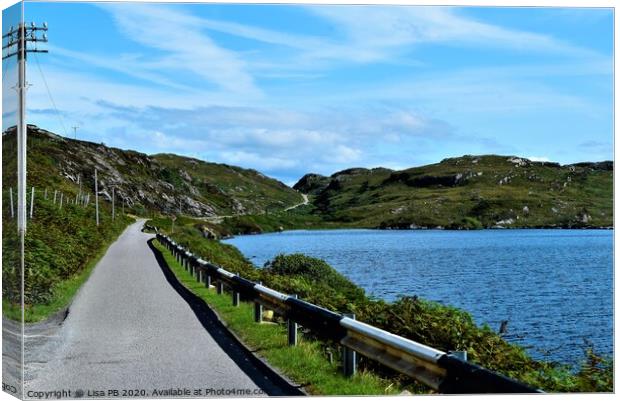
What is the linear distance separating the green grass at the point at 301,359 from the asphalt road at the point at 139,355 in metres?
0.36

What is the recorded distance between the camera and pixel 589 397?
31.0ft

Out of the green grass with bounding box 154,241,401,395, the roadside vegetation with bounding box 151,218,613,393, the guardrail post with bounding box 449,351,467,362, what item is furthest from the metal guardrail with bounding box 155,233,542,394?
the roadside vegetation with bounding box 151,218,613,393

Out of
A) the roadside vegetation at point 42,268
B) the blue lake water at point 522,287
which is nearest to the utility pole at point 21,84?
the roadside vegetation at point 42,268

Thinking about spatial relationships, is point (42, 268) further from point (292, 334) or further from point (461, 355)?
point (461, 355)

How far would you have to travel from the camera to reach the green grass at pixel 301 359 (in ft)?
31.1

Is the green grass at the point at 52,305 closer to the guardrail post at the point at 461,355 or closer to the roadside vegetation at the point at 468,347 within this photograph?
the roadside vegetation at the point at 468,347

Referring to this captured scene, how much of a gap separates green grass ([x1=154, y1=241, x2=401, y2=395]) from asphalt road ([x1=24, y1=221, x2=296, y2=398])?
36 centimetres

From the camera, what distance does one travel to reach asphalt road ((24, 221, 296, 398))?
9.45 metres

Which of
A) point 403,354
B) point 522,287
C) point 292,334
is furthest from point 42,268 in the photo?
point 522,287

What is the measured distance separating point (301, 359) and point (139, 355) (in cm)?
247

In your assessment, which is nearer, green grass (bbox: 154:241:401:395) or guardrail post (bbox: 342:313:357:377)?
green grass (bbox: 154:241:401:395)

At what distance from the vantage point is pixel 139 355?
1122cm

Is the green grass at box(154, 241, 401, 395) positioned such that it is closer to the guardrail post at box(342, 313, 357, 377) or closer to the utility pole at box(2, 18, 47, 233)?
the guardrail post at box(342, 313, 357, 377)

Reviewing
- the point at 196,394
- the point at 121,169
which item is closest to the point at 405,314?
the point at 196,394
